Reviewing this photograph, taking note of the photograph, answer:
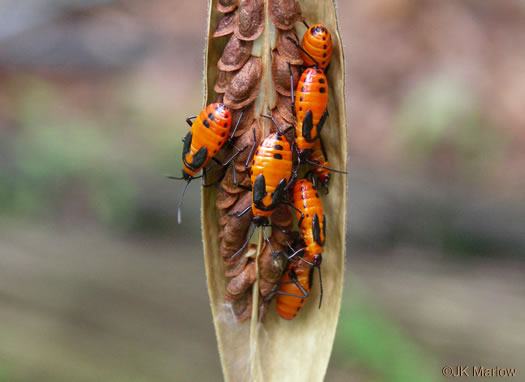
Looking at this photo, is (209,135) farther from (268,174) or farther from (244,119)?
(268,174)

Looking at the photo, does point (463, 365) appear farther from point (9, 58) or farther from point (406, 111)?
point (9, 58)

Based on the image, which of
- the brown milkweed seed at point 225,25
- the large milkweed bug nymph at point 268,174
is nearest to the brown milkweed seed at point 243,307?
the large milkweed bug nymph at point 268,174

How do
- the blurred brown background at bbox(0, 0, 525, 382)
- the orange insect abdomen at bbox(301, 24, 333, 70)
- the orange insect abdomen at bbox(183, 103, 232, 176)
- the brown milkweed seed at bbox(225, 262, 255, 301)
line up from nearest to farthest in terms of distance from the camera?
the orange insect abdomen at bbox(301, 24, 333, 70)
the orange insect abdomen at bbox(183, 103, 232, 176)
the brown milkweed seed at bbox(225, 262, 255, 301)
the blurred brown background at bbox(0, 0, 525, 382)

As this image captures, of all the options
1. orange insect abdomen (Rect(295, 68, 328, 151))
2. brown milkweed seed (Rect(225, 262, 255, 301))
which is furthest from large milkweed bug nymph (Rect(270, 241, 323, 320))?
orange insect abdomen (Rect(295, 68, 328, 151))

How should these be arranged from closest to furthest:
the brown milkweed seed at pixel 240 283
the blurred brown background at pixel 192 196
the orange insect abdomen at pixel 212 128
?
the orange insect abdomen at pixel 212 128, the brown milkweed seed at pixel 240 283, the blurred brown background at pixel 192 196

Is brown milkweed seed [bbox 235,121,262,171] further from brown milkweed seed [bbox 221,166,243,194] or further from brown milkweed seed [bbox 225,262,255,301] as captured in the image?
brown milkweed seed [bbox 225,262,255,301]

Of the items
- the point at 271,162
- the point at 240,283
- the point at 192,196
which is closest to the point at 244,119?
the point at 271,162

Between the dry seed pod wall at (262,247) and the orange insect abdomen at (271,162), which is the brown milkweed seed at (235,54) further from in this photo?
the orange insect abdomen at (271,162)

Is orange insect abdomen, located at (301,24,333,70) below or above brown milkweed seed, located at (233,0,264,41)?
below

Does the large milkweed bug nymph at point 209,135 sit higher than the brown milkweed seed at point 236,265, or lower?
higher

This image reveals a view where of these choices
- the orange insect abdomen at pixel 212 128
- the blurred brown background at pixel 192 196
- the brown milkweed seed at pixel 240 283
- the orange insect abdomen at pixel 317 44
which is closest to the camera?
the orange insect abdomen at pixel 317 44
